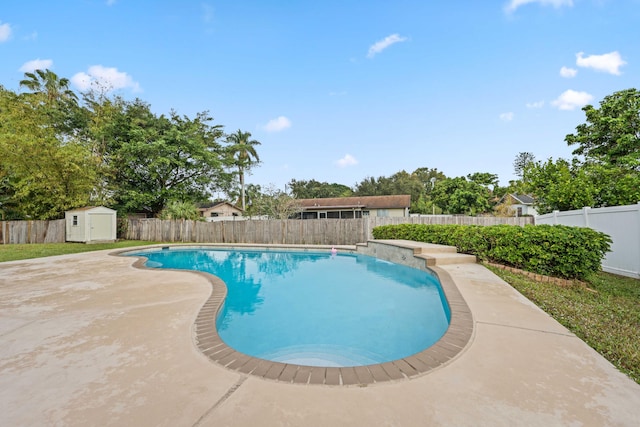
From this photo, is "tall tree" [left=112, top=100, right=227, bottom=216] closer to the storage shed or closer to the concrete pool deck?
the storage shed

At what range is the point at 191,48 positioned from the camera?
1212 centimetres

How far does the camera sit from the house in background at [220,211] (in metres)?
27.8

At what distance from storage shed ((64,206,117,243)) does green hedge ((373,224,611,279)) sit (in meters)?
17.8

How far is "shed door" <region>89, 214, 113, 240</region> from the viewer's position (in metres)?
15.2

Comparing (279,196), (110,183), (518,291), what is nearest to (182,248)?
(279,196)

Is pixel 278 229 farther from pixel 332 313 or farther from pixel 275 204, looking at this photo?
pixel 332 313

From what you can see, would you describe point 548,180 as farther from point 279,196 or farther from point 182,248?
point 182,248

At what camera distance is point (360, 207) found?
1049 inches

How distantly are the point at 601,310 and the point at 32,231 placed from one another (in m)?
22.7

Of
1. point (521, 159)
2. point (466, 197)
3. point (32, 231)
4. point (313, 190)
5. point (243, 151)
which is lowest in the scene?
point (32, 231)

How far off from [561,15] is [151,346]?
44.0ft

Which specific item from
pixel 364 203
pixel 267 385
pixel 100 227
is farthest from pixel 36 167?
pixel 364 203

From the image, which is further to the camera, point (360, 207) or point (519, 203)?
point (519, 203)

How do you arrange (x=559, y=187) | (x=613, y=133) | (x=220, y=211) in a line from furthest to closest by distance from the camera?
(x=220, y=211) < (x=613, y=133) < (x=559, y=187)
